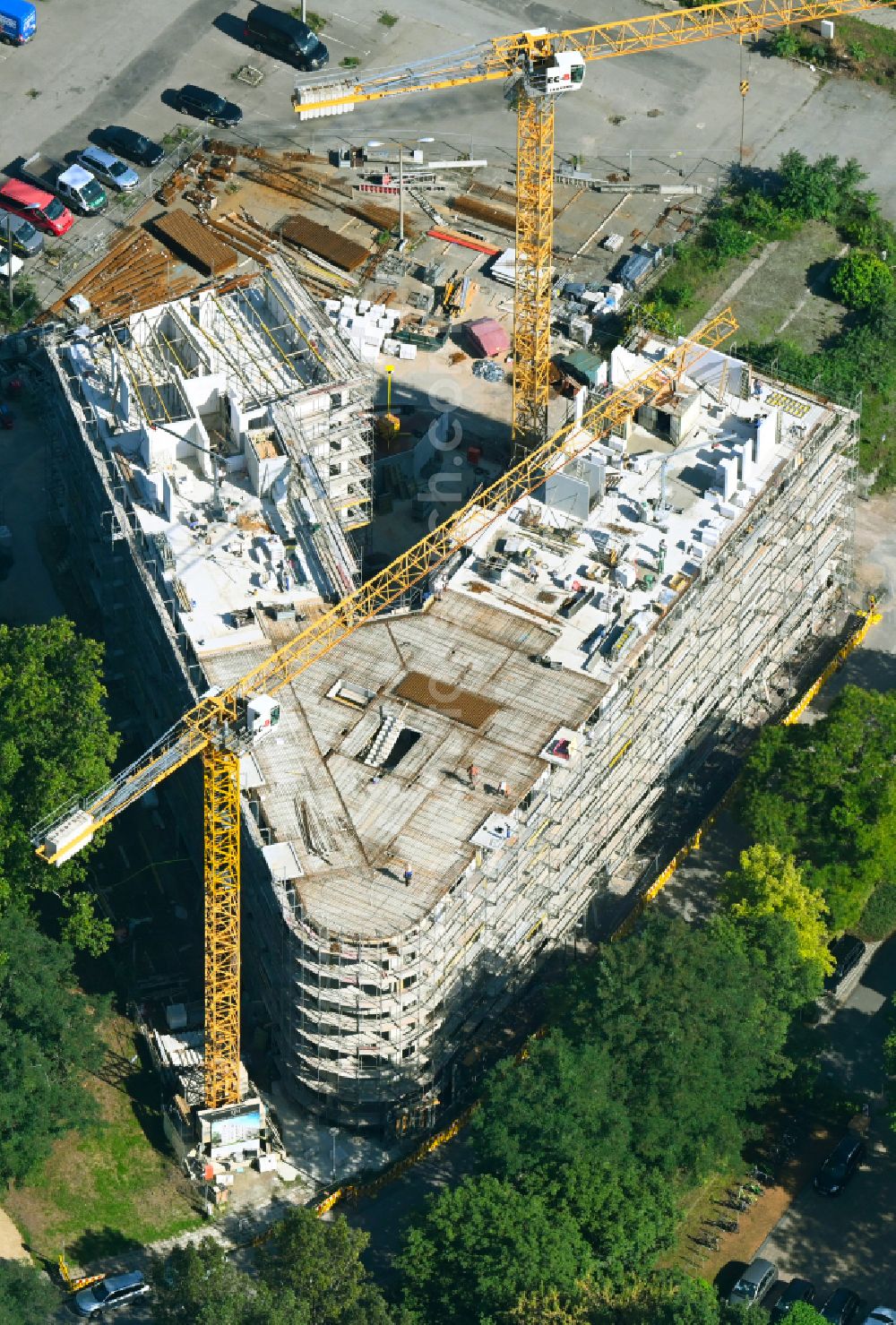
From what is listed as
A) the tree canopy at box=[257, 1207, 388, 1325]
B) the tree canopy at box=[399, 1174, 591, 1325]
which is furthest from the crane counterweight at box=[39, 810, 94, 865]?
the tree canopy at box=[399, 1174, 591, 1325]

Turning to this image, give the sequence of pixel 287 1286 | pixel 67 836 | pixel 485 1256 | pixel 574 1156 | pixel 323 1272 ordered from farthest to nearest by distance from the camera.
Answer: pixel 574 1156
pixel 485 1256
pixel 287 1286
pixel 67 836
pixel 323 1272

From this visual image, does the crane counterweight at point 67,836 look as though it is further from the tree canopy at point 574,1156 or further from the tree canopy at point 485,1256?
the tree canopy at point 485,1256

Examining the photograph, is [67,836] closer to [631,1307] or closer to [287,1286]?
[287,1286]

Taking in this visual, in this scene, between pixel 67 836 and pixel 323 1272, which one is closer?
pixel 323 1272

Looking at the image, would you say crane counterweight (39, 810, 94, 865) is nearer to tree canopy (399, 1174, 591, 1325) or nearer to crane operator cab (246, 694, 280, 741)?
crane operator cab (246, 694, 280, 741)

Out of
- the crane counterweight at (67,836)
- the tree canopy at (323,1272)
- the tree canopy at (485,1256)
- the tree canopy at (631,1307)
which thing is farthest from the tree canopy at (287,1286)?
the crane counterweight at (67,836)

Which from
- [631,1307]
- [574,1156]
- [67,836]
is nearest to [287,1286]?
[574,1156]
